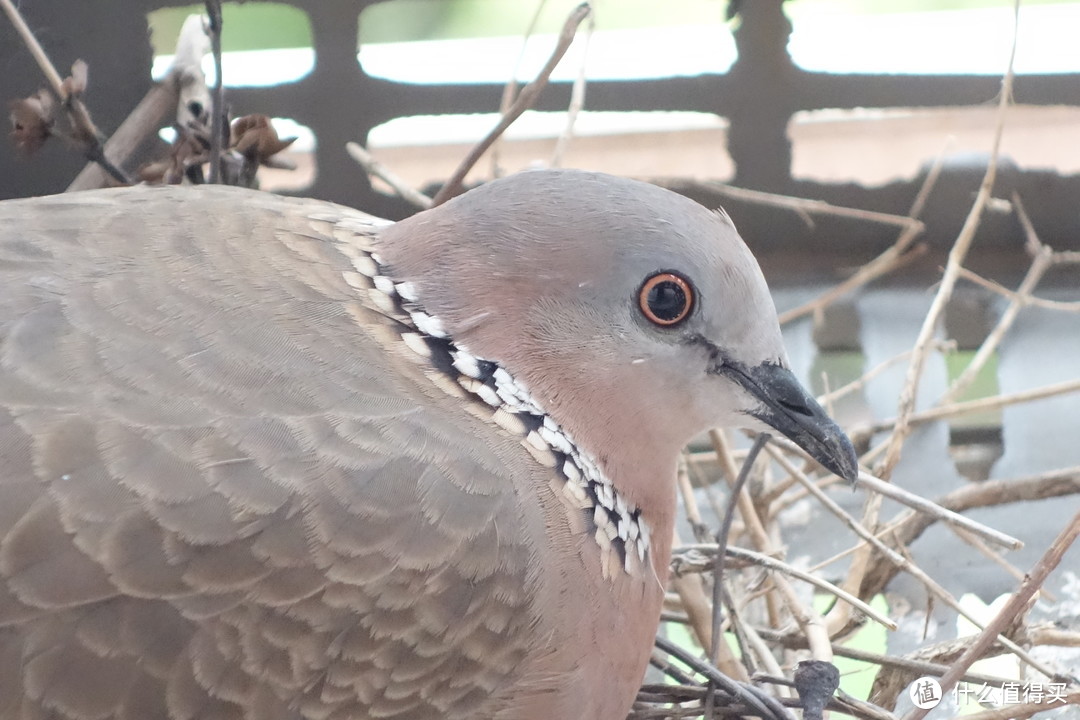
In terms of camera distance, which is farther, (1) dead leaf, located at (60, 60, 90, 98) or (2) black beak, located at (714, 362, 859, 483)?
(1) dead leaf, located at (60, 60, 90, 98)

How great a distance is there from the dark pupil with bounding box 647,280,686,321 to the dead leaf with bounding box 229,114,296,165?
0.48m

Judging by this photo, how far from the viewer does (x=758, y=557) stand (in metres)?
0.93

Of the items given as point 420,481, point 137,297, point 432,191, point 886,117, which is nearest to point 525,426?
point 420,481

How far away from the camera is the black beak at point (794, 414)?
0.75 m

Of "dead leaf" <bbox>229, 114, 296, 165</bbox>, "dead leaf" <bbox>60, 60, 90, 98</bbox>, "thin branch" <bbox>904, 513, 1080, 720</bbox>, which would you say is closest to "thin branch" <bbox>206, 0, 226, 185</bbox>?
"dead leaf" <bbox>229, 114, 296, 165</bbox>

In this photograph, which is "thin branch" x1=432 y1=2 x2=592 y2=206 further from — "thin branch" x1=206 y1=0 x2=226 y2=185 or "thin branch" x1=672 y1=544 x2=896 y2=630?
"thin branch" x1=672 y1=544 x2=896 y2=630

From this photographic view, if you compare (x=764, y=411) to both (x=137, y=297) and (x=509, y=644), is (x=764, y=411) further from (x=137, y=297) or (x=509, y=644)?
(x=137, y=297)

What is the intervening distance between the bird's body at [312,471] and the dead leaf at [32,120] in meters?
0.18

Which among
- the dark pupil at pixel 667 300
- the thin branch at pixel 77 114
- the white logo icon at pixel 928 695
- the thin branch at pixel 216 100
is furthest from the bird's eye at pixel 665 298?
the thin branch at pixel 77 114

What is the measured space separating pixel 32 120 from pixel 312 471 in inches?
21.3

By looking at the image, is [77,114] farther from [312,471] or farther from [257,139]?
[312,471]

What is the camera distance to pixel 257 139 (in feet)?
3.29

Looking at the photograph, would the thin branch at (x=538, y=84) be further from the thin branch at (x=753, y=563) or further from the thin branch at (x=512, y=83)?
the thin branch at (x=753, y=563)

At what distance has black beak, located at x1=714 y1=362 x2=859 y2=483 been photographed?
0.75 m
